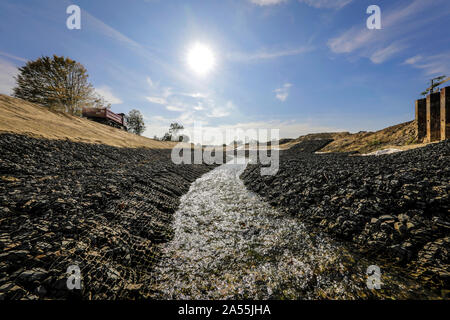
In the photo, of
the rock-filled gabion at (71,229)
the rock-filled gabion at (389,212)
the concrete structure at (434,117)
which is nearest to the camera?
the rock-filled gabion at (71,229)

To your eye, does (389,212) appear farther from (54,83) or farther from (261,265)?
(54,83)

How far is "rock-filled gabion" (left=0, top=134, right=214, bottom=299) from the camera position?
8.87ft

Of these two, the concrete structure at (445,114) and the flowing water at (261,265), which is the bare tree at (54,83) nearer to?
the flowing water at (261,265)

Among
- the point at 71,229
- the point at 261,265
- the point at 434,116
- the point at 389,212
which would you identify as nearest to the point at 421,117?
the point at 434,116

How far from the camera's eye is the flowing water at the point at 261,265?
311cm

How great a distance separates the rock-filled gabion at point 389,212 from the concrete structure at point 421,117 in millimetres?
15335

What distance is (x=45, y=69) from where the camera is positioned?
2473 centimetres

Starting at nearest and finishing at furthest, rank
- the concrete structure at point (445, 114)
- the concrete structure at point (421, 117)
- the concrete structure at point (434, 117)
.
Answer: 1. the concrete structure at point (445, 114)
2. the concrete structure at point (434, 117)
3. the concrete structure at point (421, 117)

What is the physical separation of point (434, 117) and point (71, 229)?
1097 inches

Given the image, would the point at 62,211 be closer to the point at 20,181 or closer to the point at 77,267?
the point at 77,267

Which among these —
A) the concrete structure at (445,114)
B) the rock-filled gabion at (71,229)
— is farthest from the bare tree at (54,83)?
the concrete structure at (445,114)

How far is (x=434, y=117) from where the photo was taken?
51.7ft
